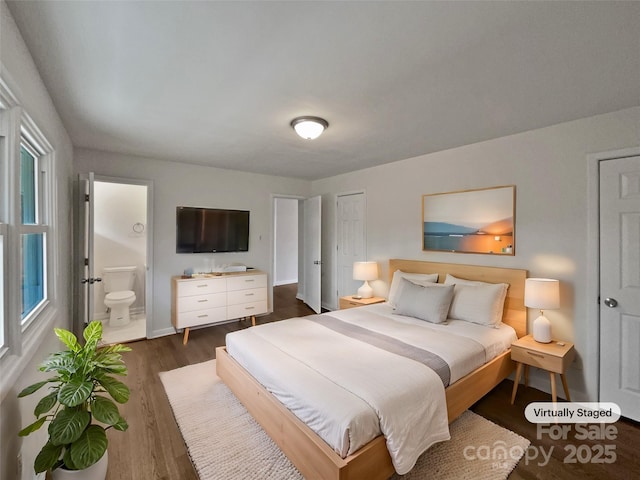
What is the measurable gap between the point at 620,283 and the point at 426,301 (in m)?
1.49

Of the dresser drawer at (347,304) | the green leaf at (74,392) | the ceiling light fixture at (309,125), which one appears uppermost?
the ceiling light fixture at (309,125)

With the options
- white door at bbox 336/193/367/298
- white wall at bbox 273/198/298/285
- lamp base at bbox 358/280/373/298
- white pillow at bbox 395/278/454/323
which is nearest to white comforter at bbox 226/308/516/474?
white pillow at bbox 395/278/454/323

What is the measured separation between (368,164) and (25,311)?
381cm

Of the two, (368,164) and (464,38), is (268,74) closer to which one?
(464,38)

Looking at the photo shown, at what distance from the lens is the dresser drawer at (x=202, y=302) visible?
150 inches

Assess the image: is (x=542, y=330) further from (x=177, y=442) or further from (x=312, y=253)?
(x=312, y=253)

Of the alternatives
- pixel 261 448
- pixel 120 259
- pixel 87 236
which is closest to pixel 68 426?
pixel 261 448

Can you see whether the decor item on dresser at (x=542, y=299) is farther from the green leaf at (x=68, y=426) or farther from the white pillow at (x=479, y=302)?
the green leaf at (x=68, y=426)

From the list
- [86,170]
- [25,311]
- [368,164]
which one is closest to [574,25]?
[368,164]

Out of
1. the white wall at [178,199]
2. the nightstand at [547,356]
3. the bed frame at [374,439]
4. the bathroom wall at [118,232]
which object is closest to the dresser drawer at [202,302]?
the white wall at [178,199]

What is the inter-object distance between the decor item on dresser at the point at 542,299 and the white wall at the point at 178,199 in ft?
11.6

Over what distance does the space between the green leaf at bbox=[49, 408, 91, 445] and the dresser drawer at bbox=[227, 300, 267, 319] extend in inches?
108

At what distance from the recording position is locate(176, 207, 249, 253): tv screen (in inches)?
163

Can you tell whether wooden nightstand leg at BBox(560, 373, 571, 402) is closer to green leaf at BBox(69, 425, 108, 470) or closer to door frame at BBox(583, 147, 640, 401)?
door frame at BBox(583, 147, 640, 401)
